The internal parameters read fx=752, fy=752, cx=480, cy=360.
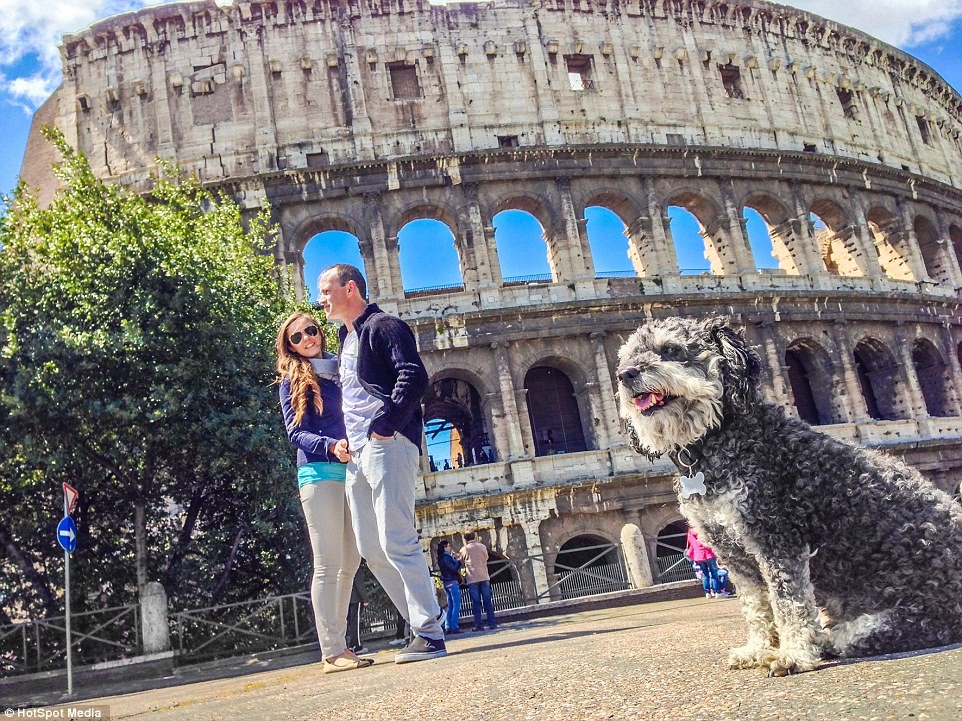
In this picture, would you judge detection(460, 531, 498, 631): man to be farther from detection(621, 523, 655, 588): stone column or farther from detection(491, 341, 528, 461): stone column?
detection(491, 341, 528, 461): stone column

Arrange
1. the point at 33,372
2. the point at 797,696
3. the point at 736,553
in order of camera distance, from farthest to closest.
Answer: the point at 33,372 → the point at 736,553 → the point at 797,696

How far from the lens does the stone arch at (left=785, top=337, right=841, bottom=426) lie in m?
18.1

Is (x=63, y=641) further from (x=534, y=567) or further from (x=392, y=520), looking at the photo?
(x=392, y=520)

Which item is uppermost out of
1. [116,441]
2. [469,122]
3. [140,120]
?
[140,120]

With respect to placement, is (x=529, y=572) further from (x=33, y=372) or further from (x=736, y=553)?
(x=736, y=553)

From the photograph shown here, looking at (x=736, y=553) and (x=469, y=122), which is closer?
(x=736, y=553)

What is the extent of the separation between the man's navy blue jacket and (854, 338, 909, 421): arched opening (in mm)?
17878

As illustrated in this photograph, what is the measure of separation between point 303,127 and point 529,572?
1114cm

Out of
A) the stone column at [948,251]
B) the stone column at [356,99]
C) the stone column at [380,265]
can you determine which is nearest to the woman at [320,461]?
the stone column at [380,265]

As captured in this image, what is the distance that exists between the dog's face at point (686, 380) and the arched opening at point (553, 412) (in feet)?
46.6

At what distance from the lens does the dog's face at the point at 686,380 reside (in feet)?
8.23

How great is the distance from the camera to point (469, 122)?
17.7 meters

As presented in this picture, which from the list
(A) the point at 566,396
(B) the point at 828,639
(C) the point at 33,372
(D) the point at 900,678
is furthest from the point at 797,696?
(A) the point at 566,396

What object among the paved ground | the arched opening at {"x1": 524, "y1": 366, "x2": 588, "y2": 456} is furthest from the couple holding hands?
the arched opening at {"x1": 524, "y1": 366, "x2": 588, "y2": 456}
